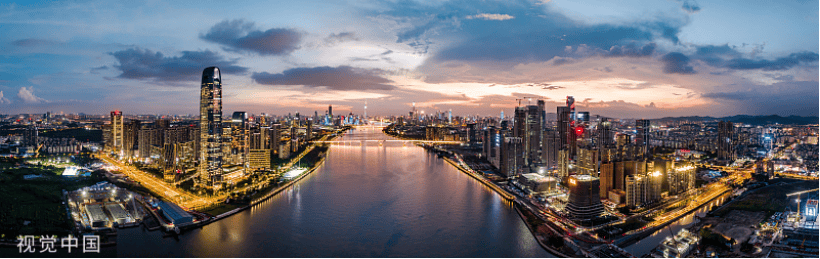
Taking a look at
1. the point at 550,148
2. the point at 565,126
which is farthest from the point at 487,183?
the point at 565,126

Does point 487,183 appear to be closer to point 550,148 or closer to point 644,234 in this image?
point 550,148

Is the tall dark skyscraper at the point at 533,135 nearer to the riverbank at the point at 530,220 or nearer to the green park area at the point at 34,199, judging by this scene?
the riverbank at the point at 530,220

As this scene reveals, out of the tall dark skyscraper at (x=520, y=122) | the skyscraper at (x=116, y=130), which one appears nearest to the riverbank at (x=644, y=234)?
the tall dark skyscraper at (x=520, y=122)

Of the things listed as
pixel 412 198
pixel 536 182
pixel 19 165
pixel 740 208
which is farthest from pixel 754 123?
pixel 19 165

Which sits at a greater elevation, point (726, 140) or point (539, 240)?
point (726, 140)

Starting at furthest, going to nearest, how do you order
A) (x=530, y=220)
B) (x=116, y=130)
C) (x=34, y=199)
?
(x=116, y=130), (x=34, y=199), (x=530, y=220)

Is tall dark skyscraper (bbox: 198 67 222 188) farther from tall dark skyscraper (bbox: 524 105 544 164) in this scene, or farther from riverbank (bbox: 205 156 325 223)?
tall dark skyscraper (bbox: 524 105 544 164)

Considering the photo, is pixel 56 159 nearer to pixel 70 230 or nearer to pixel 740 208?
pixel 70 230
